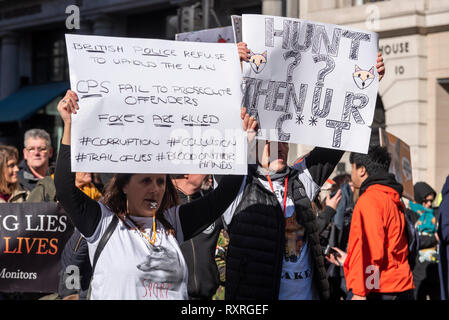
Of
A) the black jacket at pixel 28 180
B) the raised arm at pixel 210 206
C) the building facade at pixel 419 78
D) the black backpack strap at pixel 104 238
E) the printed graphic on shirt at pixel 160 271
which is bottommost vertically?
the printed graphic on shirt at pixel 160 271

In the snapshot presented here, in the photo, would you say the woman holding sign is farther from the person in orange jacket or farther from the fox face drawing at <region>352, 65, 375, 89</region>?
the person in orange jacket

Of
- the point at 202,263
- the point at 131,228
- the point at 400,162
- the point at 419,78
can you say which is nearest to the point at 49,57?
the point at 419,78

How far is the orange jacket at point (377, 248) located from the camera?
5094 mm

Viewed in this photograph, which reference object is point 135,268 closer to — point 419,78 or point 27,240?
point 27,240

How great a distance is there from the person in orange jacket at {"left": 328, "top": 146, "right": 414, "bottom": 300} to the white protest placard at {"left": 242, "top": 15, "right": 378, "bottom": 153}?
0.94 meters

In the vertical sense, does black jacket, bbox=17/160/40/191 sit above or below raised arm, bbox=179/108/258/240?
above

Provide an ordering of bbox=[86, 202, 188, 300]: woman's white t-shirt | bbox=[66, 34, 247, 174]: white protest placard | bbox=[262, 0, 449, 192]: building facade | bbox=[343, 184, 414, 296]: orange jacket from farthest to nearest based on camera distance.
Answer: bbox=[262, 0, 449, 192]: building facade < bbox=[343, 184, 414, 296]: orange jacket < bbox=[66, 34, 247, 174]: white protest placard < bbox=[86, 202, 188, 300]: woman's white t-shirt

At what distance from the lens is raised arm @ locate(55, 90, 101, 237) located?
3457 mm

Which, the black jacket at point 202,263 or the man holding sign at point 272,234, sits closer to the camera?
the man holding sign at point 272,234

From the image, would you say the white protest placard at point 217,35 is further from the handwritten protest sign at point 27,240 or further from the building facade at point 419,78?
the building facade at point 419,78

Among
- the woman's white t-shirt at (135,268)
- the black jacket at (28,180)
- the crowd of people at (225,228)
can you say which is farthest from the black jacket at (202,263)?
the black jacket at (28,180)

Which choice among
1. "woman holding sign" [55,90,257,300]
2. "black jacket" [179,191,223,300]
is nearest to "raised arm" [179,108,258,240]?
"woman holding sign" [55,90,257,300]

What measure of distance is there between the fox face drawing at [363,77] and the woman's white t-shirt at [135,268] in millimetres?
1531

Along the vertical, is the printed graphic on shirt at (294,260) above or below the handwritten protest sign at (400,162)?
below
